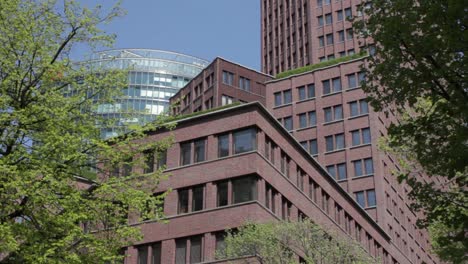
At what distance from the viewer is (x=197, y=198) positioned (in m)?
44.5

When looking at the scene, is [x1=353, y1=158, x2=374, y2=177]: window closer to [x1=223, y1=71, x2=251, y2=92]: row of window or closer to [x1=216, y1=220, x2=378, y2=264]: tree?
[x1=223, y1=71, x2=251, y2=92]: row of window

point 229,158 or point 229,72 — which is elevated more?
point 229,72

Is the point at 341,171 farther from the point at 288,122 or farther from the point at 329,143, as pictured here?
the point at 288,122

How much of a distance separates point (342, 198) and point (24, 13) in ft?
133

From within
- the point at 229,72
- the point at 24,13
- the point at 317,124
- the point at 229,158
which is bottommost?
the point at 24,13

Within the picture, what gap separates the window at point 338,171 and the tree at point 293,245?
42011mm

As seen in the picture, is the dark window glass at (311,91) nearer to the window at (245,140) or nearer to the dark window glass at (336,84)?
the dark window glass at (336,84)

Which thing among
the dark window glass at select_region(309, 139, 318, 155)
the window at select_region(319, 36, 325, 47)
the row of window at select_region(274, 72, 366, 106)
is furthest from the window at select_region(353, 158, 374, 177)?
the window at select_region(319, 36, 325, 47)

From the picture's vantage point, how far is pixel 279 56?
4117 inches

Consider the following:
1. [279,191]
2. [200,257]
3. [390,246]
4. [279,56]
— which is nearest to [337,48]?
[279,56]

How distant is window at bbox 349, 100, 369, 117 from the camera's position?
7781 cm

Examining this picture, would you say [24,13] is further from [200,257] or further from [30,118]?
[200,257]

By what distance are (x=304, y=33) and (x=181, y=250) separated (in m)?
62.3

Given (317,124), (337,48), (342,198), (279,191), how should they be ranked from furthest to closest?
1. (337,48)
2. (317,124)
3. (342,198)
4. (279,191)
